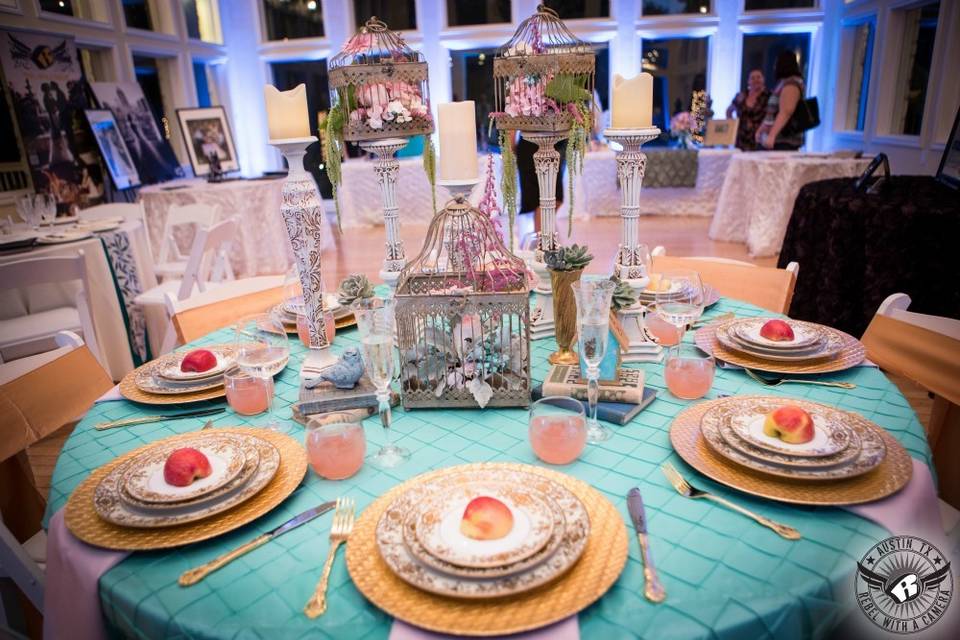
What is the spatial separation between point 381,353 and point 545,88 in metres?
0.81

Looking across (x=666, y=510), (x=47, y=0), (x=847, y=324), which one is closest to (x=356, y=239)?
(x=47, y=0)

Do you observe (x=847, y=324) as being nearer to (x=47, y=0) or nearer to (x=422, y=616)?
(x=422, y=616)

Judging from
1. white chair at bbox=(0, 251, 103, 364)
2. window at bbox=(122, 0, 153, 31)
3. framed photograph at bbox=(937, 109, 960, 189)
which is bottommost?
white chair at bbox=(0, 251, 103, 364)

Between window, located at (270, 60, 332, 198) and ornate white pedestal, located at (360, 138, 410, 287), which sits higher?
window, located at (270, 60, 332, 198)

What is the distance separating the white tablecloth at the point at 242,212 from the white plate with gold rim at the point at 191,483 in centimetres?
440

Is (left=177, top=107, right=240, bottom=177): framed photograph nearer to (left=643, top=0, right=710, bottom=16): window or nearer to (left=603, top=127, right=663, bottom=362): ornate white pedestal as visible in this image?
(left=643, top=0, right=710, bottom=16): window

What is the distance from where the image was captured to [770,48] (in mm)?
7793

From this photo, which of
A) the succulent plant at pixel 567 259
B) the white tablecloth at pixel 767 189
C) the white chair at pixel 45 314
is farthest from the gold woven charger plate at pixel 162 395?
the white tablecloth at pixel 767 189

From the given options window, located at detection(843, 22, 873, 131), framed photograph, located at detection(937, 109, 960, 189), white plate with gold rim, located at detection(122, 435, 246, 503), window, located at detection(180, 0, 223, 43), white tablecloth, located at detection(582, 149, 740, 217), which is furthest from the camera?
window, located at detection(180, 0, 223, 43)

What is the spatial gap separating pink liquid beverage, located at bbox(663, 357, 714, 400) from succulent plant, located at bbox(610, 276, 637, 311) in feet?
0.53

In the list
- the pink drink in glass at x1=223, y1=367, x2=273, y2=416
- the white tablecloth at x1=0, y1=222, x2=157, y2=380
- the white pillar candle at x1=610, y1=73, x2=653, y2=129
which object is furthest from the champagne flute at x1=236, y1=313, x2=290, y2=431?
the white tablecloth at x1=0, y1=222, x2=157, y2=380

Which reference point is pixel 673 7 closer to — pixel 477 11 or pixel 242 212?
pixel 477 11

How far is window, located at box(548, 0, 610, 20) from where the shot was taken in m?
7.98

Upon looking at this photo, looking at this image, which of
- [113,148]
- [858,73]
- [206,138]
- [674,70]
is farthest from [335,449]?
[674,70]
